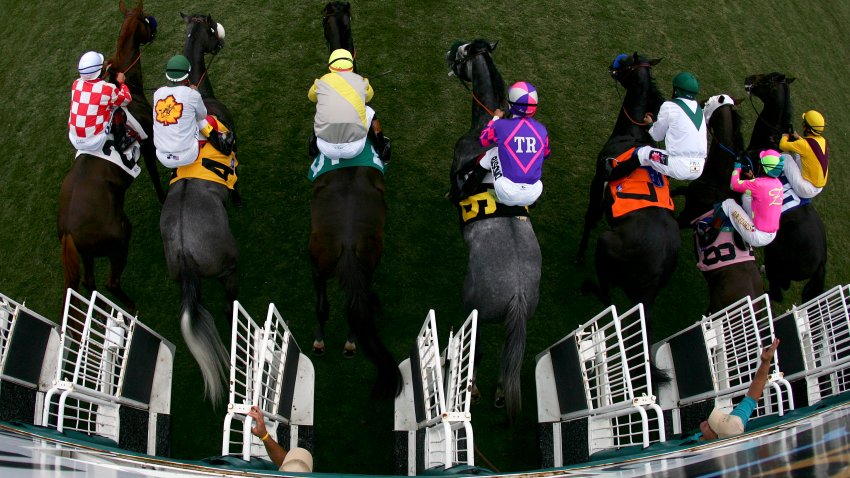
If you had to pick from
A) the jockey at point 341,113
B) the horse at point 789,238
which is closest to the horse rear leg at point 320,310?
the jockey at point 341,113

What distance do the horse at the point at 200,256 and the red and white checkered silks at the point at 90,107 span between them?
0.63 m

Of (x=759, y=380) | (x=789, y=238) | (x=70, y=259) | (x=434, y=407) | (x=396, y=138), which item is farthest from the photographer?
(x=396, y=138)

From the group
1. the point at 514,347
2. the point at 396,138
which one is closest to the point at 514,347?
the point at 514,347

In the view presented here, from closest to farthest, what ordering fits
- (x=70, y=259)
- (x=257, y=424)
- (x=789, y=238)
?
(x=257, y=424) → (x=70, y=259) → (x=789, y=238)

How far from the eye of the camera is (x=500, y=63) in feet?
19.4

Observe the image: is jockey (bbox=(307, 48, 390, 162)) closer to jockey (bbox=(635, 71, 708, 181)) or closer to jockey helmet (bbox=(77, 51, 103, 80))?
jockey helmet (bbox=(77, 51, 103, 80))

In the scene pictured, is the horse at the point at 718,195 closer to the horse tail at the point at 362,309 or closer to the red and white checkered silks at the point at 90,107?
the horse tail at the point at 362,309

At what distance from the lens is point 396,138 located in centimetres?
539

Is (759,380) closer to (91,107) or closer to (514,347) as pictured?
(514,347)

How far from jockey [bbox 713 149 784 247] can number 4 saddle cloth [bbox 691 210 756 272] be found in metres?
0.14

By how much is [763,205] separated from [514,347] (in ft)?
6.33

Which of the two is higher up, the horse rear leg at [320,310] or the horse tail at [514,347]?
the horse rear leg at [320,310]

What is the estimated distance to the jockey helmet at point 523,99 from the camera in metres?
3.94

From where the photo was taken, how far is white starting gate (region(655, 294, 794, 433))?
143 inches
